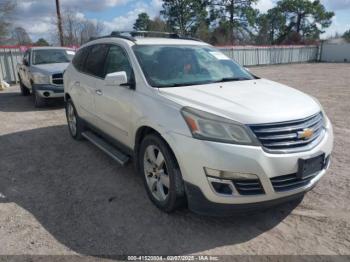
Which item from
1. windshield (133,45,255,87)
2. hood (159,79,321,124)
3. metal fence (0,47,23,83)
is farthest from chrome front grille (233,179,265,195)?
metal fence (0,47,23,83)

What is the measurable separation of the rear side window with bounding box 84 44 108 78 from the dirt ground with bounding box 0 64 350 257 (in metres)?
1.39

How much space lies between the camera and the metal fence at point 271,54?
2743 cm

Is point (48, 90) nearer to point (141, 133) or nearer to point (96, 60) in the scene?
point (96, 60)

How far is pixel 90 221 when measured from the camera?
3.21 meters

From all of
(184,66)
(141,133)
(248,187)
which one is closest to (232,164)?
(248,187)

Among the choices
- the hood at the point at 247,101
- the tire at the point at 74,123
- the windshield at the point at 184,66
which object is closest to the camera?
the hood at the point at 247,101

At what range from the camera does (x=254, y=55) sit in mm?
29062

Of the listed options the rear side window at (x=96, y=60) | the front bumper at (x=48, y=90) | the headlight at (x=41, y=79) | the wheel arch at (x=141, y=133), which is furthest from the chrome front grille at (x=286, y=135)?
the headlight at (x=41, y=79)

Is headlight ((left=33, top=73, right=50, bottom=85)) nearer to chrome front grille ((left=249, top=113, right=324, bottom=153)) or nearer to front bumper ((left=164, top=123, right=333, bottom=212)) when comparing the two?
front bumper ((left=164, top=123, right=333, bottom=212))

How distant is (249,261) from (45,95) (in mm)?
8019

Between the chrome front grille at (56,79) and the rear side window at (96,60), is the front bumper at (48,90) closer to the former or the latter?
the chrome front grille at (56,79)

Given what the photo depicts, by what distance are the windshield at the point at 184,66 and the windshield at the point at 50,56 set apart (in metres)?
7.33

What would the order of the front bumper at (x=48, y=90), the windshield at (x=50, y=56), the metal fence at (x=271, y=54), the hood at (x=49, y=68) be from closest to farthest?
the front bumper at (x=48, y=90), the hood at (x=49, y=68), the windshield at (x=50, y=56), the metal fence at (x=271, y=54)

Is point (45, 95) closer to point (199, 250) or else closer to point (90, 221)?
point (90, 221)
